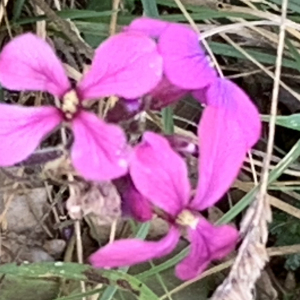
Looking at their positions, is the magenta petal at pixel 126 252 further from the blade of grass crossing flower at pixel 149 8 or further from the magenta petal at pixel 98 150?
the blade of grass crossing flower at pixel 149 8

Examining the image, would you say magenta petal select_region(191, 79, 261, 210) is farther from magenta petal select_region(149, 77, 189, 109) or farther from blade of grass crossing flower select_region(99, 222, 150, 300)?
blade of grass crossing flower select_region(99, 222, 150, 300)

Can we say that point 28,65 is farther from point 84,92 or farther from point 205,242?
point 205,242

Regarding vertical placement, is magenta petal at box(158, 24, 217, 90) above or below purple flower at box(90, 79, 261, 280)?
above

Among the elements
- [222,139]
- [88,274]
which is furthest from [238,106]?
[88,274]

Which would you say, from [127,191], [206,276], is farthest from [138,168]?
[206,276]

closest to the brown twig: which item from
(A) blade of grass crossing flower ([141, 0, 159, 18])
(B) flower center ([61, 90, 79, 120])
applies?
(A) blade of grass crossing flower ([141, 0, 159, 18])

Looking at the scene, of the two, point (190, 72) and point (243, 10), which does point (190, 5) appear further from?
point (190, 72)
